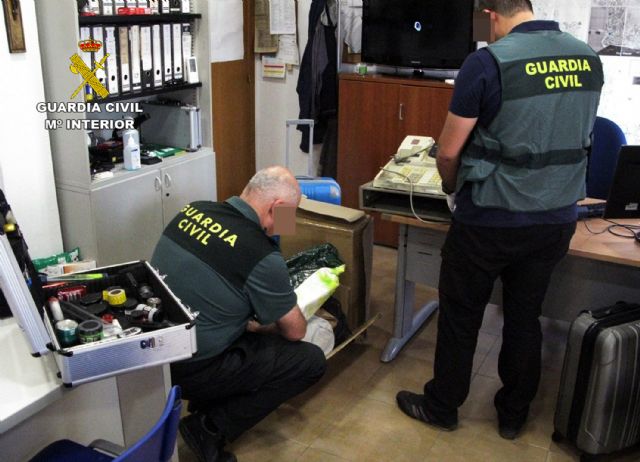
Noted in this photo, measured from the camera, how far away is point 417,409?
2699 millimetres

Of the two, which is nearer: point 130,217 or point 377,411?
point 377,411

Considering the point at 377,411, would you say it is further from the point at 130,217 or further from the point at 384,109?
the point at 384,109

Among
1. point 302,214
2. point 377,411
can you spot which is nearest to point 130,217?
point 302,214

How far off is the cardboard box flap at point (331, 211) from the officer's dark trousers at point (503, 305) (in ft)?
2.25

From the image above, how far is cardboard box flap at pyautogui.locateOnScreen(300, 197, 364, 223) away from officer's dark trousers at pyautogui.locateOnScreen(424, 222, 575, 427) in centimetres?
68

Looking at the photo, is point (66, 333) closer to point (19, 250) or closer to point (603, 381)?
point (19, 250)

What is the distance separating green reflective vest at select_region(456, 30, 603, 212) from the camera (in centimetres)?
207

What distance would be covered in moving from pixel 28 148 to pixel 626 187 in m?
2.46

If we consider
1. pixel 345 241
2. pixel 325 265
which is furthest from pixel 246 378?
pixel 345 241

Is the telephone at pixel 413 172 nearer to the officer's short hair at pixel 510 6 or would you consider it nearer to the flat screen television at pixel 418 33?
the officer's short hair at pixel 510 6

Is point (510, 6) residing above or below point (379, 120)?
above

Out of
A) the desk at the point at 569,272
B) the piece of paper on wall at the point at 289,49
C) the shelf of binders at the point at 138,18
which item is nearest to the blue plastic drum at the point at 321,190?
the desk at the point at 569,272

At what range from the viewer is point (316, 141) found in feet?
15.3

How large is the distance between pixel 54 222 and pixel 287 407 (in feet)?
4.58
